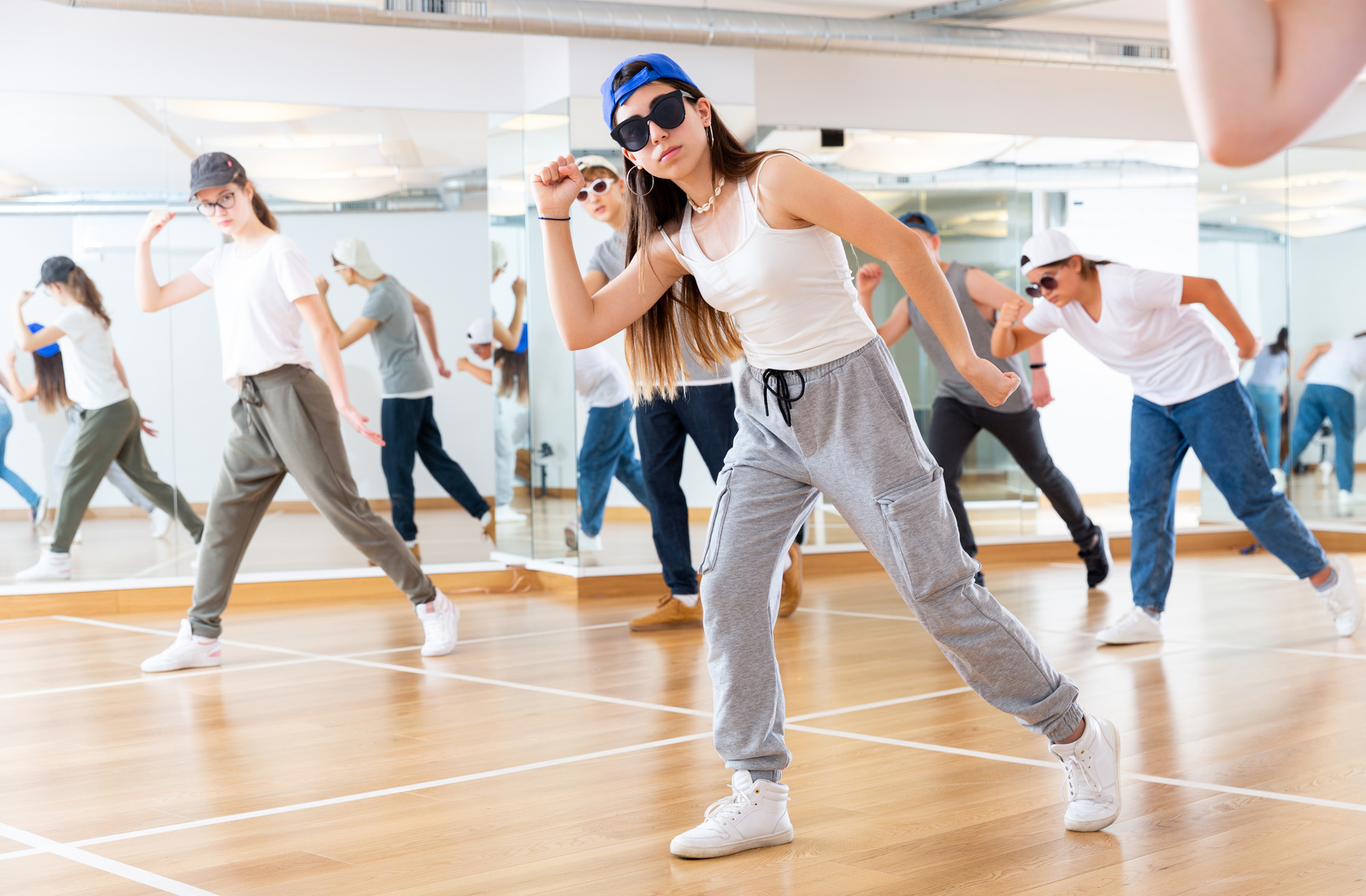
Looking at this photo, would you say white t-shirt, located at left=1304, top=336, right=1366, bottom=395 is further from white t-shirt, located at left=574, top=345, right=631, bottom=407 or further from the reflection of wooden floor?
white t-shirt, located at left=574, top=345, right=631, bottom=407

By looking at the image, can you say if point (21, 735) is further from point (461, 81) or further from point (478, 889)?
point (461, 81)

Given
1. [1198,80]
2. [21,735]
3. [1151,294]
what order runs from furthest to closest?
[1151,294] → [21,735] → [1198,80]

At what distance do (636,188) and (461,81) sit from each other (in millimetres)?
4390

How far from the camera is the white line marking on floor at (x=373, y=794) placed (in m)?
2.55

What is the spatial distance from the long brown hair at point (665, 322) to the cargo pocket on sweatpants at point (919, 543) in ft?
1.56

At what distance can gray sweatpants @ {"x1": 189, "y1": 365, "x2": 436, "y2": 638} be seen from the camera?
4.32 metres

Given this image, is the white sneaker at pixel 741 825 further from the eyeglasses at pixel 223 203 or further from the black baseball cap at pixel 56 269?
the black baseball cap at pixel 56 269

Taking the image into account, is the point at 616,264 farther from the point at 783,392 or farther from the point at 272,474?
the point at 783,392

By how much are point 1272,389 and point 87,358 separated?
21.8ft

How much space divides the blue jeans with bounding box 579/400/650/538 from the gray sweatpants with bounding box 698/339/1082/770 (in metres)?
3.83

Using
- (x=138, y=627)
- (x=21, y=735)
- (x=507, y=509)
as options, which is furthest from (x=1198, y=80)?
(x=507, y=509)

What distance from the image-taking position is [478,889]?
7.20 feet

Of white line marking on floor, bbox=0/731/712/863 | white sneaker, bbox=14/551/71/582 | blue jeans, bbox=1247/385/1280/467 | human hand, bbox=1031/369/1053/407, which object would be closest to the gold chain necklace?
white line marking on floor, bbox=0/731/712/863

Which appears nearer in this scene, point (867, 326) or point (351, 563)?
point (867, 326)
